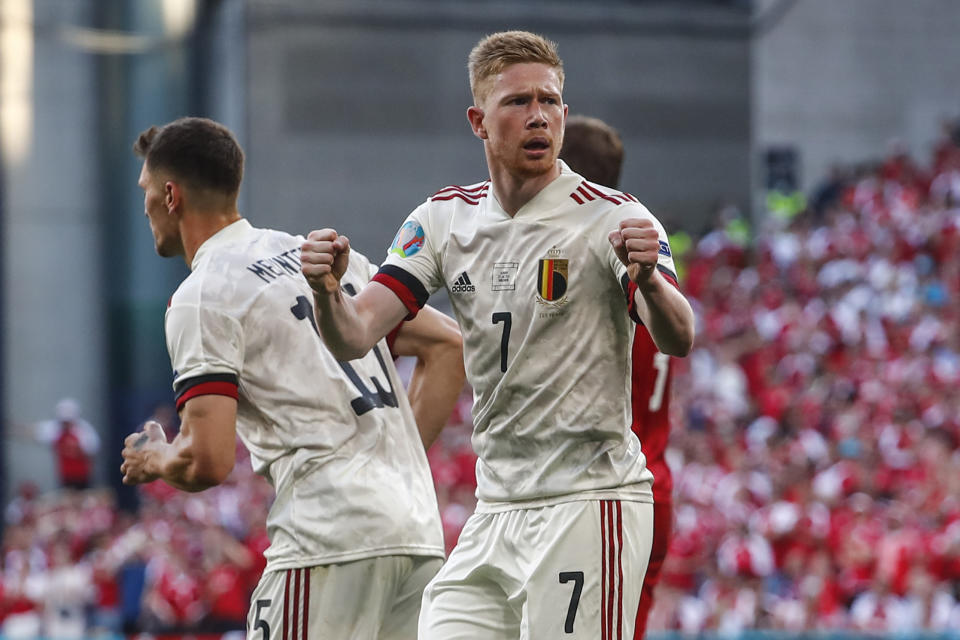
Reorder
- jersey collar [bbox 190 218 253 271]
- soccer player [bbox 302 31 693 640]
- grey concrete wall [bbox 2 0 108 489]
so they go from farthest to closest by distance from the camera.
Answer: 1. grey concrete wall [bbox 2 0 108 489]
2. jersey collar [bbox 190 218 253 271]
3. soccer player [bbox 302 31 693 640]

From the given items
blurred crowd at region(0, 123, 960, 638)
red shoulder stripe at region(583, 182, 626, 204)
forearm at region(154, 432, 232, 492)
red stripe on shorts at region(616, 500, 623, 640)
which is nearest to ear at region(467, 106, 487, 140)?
red shoulder stripe at region(583, 182, 626, 204)

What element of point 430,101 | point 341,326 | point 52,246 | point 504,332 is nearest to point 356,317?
point 341,326

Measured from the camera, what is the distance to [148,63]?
93.2 ft

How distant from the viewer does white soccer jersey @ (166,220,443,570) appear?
15.1 ft

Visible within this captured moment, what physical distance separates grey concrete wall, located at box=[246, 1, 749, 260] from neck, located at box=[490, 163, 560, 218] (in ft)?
67.7

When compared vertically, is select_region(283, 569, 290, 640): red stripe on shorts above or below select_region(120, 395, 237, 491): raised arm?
below

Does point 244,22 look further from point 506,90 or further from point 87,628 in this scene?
point 506,90

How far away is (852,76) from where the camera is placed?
1067 inches

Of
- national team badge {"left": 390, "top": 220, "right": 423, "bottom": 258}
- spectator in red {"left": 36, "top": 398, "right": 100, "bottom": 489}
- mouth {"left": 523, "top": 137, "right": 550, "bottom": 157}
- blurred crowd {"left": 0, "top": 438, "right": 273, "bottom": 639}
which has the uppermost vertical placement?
mouth {"left": 523, "top": 137, "right": 550, "bottom": 157}

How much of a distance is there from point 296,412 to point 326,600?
0.57m

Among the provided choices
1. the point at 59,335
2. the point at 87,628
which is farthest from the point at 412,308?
the point at 59,335

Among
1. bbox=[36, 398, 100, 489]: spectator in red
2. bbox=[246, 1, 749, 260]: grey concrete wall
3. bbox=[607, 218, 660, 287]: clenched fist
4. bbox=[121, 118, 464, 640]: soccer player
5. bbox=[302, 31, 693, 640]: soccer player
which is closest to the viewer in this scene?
bbox=[607, 218, 660, 287]: clenched fist

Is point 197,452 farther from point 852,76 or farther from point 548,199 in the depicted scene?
point 852,76

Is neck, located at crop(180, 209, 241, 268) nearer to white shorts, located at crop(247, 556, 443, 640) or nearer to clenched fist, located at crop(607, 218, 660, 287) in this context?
white shorts, located at crop(247, 556, 443, 640)
